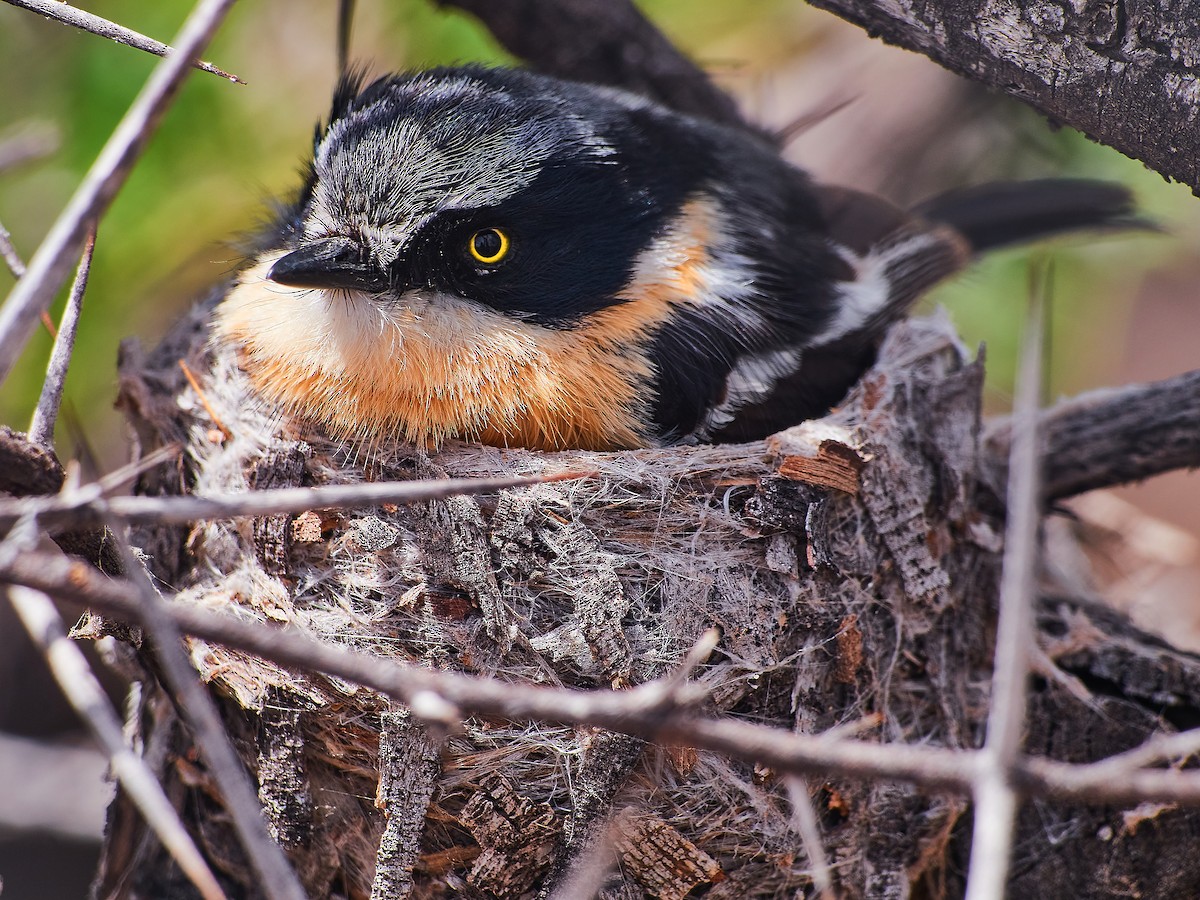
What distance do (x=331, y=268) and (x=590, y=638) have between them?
886 mm

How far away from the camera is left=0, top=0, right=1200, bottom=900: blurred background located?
9.39 ft

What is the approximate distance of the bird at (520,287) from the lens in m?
2.20

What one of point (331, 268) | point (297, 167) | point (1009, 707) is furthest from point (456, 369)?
point (1009, 707)

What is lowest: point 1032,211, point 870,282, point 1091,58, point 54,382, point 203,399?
point 54,382

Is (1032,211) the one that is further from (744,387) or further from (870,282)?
(744,387)

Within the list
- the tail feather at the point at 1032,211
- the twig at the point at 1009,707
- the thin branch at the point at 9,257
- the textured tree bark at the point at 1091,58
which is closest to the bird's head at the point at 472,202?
the thin branch at the point at 9,257

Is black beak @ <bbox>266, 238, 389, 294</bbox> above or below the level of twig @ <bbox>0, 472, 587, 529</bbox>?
above

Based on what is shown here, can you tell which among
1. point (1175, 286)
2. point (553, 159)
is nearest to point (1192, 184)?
point (553, 159)

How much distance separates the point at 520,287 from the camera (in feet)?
7.48

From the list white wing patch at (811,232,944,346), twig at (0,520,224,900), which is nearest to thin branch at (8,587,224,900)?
twig at (0,520,224,900)

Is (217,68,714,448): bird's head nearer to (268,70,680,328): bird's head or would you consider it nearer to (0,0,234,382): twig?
(268,70,680,328): bird's head

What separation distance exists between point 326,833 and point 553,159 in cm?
142

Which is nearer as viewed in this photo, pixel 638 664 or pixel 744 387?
pixel 638 664

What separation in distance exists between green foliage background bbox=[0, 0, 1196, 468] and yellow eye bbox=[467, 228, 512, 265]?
2.16ft
